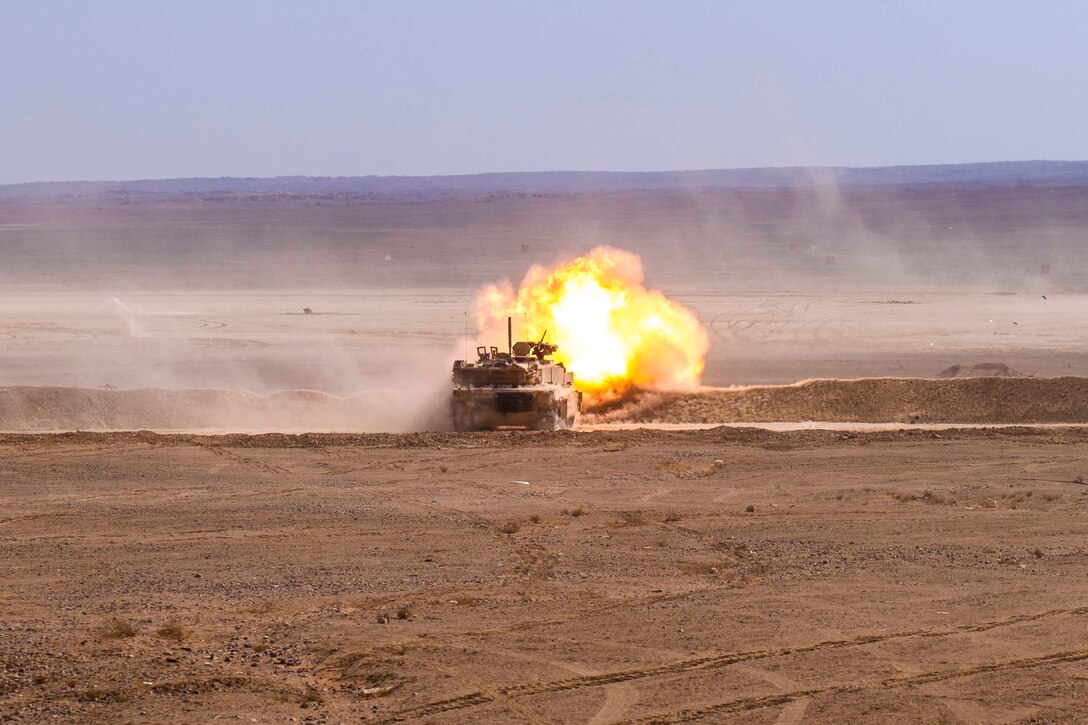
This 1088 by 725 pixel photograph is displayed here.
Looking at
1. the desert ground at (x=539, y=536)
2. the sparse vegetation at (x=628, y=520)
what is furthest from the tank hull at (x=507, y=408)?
the sparse vegetation at (x=628, y=520)

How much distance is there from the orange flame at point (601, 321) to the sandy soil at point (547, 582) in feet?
25.3

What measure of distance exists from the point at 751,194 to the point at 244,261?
286 ft

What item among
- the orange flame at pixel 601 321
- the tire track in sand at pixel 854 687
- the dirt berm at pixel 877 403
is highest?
the orange flame at pixel 601 321

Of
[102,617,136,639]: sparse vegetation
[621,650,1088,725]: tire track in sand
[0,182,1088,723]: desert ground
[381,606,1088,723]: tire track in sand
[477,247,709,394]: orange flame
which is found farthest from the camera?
[477,247,709,394]: orange flame

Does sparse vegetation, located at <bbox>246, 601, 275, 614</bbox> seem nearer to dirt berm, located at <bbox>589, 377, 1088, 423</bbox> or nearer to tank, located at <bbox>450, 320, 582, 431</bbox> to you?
tank, located at <bbox>450, 320, 582, 431</bbox>

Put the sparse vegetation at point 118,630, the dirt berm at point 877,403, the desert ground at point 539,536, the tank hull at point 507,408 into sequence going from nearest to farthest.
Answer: the desert ground at point 539,536 → the sparse vegetation at point 118,630 → the tank hull at point 507,408 → the dirt berm at point 877,403

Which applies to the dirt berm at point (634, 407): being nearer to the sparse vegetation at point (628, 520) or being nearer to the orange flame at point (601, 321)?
the orange flame at point (601, 321)

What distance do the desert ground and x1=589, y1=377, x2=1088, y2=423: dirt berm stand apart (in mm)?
78

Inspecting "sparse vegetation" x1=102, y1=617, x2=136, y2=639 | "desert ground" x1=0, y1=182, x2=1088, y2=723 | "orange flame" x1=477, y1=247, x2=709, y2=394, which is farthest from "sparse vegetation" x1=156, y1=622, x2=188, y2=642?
"orange flame" x1=477, y1=247, x2=709, y2=394

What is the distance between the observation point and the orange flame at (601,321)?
1396 inches

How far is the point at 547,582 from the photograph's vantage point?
669 inches

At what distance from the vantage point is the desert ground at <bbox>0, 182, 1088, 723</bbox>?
42.7ft

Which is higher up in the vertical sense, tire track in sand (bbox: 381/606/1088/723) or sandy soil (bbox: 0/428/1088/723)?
sandy soil (bbox: 0/428/1088/723)

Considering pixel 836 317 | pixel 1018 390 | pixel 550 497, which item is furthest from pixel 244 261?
pixel 550 497
